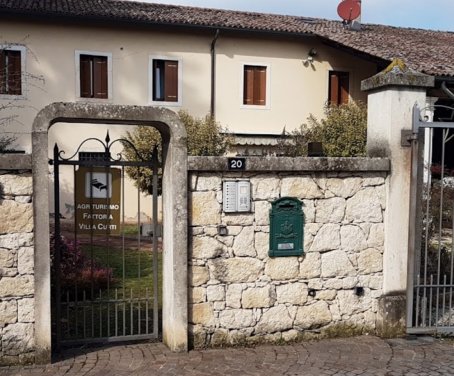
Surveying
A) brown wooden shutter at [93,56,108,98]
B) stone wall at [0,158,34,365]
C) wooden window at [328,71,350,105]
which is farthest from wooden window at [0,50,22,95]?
stone wall at [0,158,34,365]

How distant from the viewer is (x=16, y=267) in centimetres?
483

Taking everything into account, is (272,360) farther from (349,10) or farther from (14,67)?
(349,10)

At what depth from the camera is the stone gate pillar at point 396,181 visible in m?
5.71

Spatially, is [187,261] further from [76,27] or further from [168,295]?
[76,27]

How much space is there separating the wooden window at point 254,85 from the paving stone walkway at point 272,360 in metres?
14.9

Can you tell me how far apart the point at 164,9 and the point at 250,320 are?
55.2ft

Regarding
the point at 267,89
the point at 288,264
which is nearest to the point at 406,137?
the point at 288,264

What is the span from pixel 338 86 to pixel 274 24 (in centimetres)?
348

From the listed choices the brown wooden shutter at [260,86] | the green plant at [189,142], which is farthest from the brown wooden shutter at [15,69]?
the brown wooden shutter at [260,86]

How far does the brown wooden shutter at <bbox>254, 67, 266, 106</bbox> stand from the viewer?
1969cm

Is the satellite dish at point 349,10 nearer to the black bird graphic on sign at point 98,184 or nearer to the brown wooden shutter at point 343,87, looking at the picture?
the brown wooden shutter at point 343,87

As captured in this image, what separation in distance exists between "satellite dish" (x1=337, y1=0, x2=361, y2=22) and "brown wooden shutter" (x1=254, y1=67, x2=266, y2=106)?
184 inches

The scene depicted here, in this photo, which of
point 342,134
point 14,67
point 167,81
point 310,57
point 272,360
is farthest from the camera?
point 310,57

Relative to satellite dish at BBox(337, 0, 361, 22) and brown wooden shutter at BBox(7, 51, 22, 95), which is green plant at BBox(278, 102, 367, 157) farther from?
Answer: brown wooden shutter at BBox(7, 51, 22, 95)
